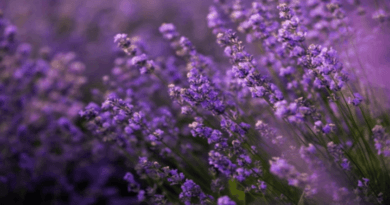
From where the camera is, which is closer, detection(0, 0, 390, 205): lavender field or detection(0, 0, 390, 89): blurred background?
detection(0, 0, 390, 205): lavender field

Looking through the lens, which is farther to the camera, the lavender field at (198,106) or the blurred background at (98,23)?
the blurred background at (98,23)

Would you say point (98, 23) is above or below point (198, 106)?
above

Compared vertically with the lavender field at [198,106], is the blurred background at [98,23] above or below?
above

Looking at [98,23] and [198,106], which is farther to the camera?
[98,23]

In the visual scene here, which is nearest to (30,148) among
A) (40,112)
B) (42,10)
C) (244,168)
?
(40,112)

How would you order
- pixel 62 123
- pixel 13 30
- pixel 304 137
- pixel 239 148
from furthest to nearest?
pixel 13 30
pixel 62 123
pixel 304 137
pixel 239 148

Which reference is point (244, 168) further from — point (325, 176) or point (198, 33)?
point (198, 33)

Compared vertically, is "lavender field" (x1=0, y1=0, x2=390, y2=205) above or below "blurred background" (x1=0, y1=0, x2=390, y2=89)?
below

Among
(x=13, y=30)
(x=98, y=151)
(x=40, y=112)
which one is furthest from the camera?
(x=40, y=112)
